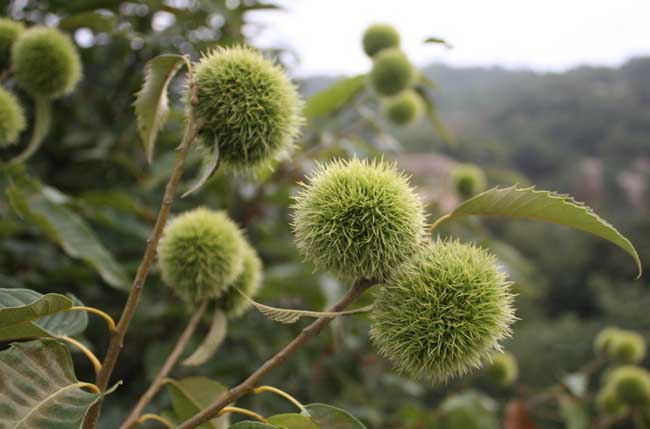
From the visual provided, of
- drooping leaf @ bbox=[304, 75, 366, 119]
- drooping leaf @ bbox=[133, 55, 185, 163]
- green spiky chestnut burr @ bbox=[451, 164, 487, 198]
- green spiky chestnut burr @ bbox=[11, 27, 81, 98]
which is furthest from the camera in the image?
green spiky chestnut burr @ bbox=[451, 164, 487, 198]

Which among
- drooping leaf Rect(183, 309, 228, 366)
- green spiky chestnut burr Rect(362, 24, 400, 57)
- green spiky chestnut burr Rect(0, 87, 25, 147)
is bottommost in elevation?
drooping leaf Rect(183, 309, 228, 366)

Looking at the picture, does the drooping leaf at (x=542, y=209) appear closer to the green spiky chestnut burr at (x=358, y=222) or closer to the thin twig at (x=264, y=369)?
the green spiky chestnut burr at (x=358, y=222)

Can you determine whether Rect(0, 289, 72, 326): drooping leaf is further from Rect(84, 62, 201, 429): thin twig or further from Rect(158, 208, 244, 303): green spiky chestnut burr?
Rect(158, 208, 244, 303): green spiky chestnut burr

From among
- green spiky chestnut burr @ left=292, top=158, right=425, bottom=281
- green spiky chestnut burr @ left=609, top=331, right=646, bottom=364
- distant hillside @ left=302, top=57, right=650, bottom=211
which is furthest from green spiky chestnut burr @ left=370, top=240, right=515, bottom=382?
distant hillside @ left=302, top=57, right=650, bottom=211

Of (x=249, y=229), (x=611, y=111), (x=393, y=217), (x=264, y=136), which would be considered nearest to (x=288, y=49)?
(x=249, y=229)

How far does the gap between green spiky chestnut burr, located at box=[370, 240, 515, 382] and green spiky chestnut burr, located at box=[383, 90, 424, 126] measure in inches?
90.2

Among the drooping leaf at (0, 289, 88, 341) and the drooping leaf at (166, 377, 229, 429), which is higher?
the drooping leaf at (0, 289, 88, 341)

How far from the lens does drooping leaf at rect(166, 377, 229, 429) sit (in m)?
1.25

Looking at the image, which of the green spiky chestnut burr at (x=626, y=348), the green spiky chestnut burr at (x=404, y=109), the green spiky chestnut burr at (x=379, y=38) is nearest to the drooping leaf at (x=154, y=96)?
the green spiky chestnut burr at (x=379, y=38)

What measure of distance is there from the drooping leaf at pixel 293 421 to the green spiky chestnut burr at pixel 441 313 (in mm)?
202

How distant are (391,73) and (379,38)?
269 mm

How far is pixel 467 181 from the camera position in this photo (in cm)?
354

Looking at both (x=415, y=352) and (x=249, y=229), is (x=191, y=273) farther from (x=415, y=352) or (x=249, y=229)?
(x=249, y=229)

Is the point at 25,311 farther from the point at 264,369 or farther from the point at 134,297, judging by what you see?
the point at 264,369
